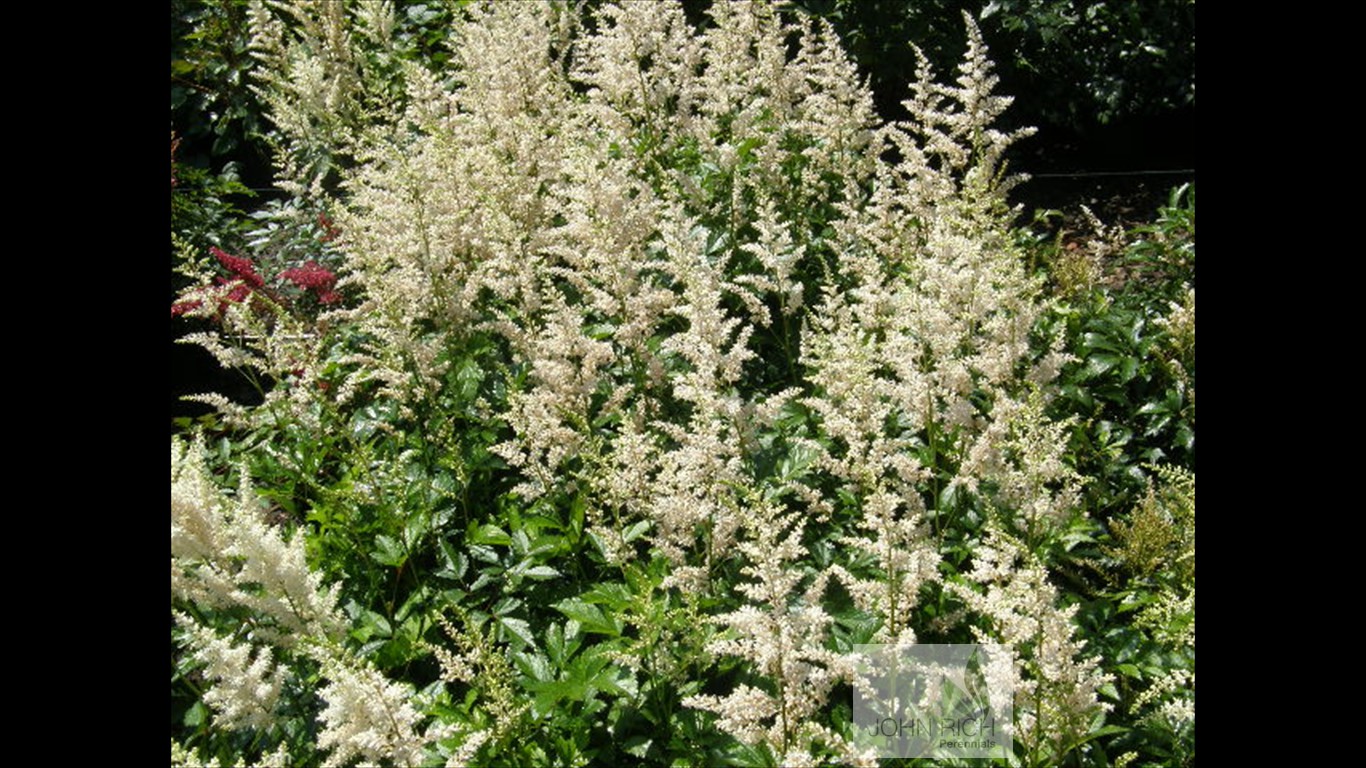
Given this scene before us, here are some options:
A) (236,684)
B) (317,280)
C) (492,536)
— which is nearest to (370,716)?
(236,684)

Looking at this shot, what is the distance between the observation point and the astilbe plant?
237cm

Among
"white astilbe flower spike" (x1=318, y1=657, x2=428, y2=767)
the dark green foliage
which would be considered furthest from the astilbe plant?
the dark green foliage

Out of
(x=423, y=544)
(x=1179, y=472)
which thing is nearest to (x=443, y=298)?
(x=423, y=544)

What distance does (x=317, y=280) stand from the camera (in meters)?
4.32

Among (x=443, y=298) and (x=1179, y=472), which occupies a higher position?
(x=443, y=298)

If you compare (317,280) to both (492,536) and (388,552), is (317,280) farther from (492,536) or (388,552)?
(492,536)

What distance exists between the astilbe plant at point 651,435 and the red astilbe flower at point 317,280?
0.09ft

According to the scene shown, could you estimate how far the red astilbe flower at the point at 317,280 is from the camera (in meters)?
4.30

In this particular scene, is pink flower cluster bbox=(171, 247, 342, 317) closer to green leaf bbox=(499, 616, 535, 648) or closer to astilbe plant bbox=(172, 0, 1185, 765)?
astilbe plant bbox=(172, 0, 1185, 765)

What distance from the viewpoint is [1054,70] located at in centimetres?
651

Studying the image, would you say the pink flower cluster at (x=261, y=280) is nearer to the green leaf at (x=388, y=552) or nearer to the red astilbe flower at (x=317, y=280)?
the red astilbe flower at (x=317, y=280)
